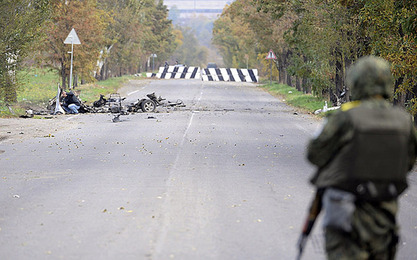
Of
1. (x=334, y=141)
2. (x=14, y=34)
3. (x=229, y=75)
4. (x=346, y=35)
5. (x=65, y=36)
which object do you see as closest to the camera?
(x=334, y=141)

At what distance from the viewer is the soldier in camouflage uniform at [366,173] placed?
4605mm

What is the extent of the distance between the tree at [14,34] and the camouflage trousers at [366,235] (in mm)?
20614

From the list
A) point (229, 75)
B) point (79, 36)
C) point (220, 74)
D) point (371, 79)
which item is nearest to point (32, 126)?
point (371, 79)

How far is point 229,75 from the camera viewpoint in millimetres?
74000

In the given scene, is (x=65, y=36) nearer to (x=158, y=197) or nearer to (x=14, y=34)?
(x=14, y=34)

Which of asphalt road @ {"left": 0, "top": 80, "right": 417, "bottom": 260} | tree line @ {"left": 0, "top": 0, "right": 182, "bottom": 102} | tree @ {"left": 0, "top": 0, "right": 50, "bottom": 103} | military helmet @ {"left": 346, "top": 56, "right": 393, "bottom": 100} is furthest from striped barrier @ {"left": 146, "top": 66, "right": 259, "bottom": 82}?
military helmet @ {"left": 346, "top": 56, "right": 393, "bottom": 100}

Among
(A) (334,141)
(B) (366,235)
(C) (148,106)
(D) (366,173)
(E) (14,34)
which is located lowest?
(C) (148,106)

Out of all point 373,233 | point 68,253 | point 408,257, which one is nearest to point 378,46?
point 408,257

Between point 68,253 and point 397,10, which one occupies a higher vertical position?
point 397,10

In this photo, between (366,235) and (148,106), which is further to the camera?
(148,106)

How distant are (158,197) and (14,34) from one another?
16.0 metres

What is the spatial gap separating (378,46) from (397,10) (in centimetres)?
289

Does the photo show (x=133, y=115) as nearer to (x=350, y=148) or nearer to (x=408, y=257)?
(x=408, y=257)

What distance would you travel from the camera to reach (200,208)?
9.23m
